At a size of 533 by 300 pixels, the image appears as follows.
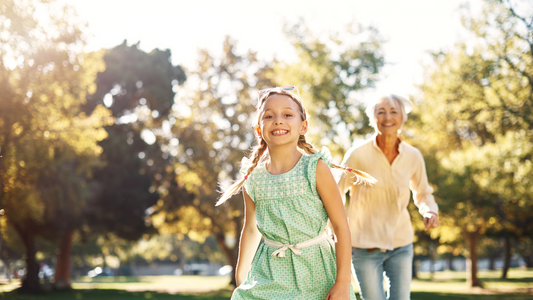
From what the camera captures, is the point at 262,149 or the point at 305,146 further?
the point at 262,149

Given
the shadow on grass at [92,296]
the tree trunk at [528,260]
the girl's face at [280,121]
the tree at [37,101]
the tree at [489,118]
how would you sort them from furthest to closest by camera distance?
1. the tree trunk at [528,260]
2. the shadow on grass at [92,296]
3. the tree at [489,118]
4. the tree at [37,101]
5. the girl's face at [280,121]

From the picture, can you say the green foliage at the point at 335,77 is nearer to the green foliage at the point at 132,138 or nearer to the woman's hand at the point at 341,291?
the green foliage at the point at 132,138

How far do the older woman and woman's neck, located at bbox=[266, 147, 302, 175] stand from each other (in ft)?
4.53

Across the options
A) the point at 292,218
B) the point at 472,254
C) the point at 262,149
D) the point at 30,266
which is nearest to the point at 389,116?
the point at 262,149

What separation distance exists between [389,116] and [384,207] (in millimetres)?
793

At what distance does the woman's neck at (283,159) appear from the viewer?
333 centimetres

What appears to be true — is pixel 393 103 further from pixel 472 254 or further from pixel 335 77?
pixel 472 254

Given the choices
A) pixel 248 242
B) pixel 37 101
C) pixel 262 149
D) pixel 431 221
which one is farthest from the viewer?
pixel 37 101

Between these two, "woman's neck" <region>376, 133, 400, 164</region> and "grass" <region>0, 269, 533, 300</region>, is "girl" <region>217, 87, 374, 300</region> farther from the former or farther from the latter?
"grass" <region>0, 269, 533, 300</region>

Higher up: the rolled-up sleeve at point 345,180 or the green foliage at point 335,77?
the green foliage at point 335,77

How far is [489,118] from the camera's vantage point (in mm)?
19547

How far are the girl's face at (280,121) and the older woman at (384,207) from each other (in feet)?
4.95

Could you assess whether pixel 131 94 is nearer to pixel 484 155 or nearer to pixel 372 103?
pixel 484 155

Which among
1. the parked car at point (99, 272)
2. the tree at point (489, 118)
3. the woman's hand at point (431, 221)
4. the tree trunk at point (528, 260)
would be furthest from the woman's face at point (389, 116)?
the parked car at point (99, 272)
